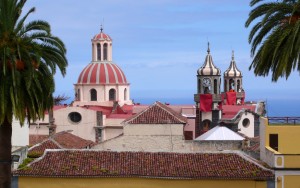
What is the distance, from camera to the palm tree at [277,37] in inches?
1231

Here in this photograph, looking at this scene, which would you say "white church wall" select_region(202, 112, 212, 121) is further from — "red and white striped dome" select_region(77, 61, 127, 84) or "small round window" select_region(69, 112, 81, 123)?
"red and white striped dome" select_region(77, 61, 127, 84)

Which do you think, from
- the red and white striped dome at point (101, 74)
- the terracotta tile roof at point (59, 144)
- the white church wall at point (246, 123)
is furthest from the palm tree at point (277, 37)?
the red and white striped dome at point (101, 74)

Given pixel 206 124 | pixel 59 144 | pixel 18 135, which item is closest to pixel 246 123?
pixel 206 124

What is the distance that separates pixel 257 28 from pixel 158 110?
95.9 ft

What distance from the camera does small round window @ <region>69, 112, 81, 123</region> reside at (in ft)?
281

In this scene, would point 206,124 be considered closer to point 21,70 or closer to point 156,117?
point 156,117

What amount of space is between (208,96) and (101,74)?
18014 mm

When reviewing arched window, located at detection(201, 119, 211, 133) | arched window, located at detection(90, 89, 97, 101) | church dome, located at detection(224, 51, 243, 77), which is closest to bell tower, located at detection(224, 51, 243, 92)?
church dome, located at detection(224, 51, 243, 77)

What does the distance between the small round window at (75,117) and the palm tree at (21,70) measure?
171 feet

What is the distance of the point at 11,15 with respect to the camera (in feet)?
106

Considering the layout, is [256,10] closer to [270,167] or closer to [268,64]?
[268,64]

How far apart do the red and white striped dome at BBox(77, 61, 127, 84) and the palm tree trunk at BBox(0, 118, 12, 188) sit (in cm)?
6771

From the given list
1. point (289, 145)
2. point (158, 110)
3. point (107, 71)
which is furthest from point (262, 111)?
point (289, 145)

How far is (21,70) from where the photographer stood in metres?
32.3
